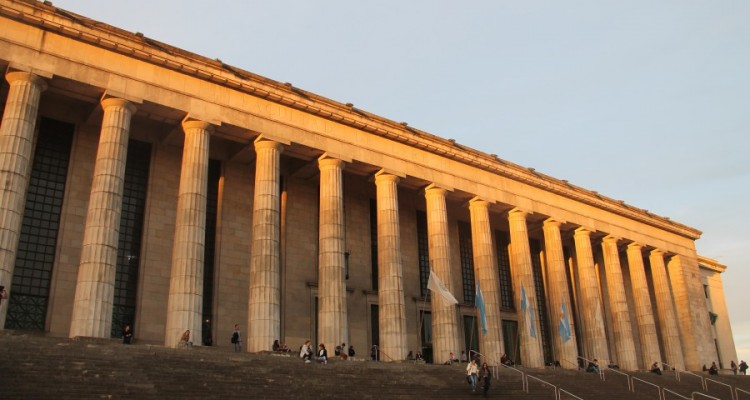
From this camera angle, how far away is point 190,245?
27.0 meters

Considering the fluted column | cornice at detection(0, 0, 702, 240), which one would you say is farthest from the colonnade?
cornice at detection(0, 0, 702, 240)

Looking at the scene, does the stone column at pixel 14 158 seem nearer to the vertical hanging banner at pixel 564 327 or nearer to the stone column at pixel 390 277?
the stone column at pixel 390 277

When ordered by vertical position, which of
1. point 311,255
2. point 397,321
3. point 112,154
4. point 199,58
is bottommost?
point 397,321

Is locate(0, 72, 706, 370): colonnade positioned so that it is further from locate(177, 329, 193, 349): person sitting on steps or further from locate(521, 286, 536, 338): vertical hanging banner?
locate(177, 329, 193, 349): person sitting on steps

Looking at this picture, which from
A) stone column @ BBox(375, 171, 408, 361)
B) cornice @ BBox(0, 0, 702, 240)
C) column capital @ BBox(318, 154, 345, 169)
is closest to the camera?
cornice @ BBox(0, 0, 702, 240)

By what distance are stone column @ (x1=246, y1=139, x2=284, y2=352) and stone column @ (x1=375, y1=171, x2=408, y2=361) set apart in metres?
5.88

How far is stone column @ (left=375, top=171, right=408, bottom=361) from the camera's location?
104 ft

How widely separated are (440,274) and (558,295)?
10.0 metres

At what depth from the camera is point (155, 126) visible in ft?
105

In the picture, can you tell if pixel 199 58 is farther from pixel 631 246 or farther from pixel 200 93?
pixel 631 246

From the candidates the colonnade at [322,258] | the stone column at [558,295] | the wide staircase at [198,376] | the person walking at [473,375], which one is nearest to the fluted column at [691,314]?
the colonnade at [322,258]

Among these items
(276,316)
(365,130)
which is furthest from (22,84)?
(365,130)

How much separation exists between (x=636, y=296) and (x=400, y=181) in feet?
72.1

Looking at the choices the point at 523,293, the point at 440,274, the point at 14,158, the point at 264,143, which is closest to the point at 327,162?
the point at 264,143
